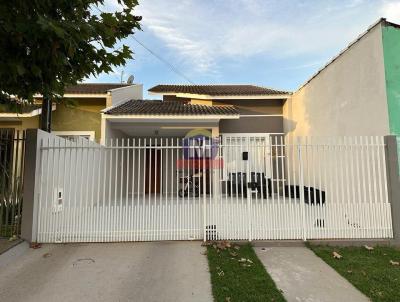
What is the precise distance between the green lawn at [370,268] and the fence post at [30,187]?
5839 mm

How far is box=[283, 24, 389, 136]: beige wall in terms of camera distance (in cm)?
667

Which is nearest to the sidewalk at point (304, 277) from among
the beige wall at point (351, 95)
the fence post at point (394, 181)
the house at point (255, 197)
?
the house at point (255, 197)

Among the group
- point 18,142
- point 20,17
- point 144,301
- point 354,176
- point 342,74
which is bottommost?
point 144,301

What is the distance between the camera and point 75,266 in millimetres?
4793

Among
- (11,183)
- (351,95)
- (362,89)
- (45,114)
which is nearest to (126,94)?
(45,114)

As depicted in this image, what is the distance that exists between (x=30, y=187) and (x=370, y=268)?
6669 millimetres

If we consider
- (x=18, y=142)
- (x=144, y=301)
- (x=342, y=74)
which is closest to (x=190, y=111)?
(x=342, y=74)

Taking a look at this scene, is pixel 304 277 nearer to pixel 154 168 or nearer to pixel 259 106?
pixel 154 168

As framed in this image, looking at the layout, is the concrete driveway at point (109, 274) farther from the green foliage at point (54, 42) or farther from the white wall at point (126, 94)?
the white wall at point (126, 94)

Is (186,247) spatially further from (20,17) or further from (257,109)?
(257,109)

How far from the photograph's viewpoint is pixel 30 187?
19.1 feet

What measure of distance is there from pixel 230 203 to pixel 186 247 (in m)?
1.35

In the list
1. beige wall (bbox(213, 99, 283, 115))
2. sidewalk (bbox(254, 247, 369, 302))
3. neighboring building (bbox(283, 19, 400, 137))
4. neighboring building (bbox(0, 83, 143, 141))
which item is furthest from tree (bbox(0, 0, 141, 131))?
beige wall (bbox(213, 99, 283, 115))

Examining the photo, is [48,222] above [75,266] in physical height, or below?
above
